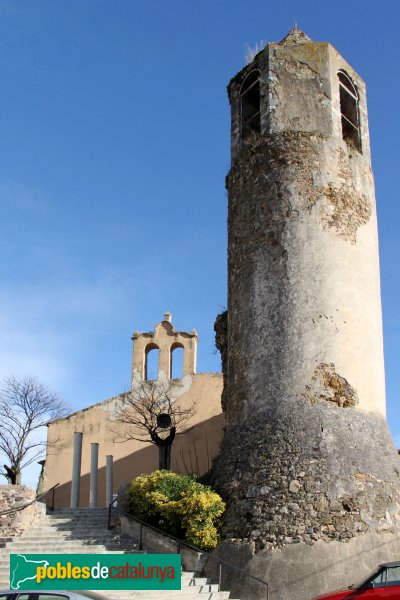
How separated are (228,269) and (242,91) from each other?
5044 mm

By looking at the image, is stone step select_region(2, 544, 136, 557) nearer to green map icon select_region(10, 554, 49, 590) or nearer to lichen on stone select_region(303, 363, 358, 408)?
green map icon select_region(10, 554, 49, 590)

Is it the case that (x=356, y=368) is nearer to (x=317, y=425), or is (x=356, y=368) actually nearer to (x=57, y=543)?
(x=317, y=425)

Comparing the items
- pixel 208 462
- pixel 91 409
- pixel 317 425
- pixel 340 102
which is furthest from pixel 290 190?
pixel 91 409

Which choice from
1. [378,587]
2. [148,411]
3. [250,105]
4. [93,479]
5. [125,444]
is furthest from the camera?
[125,444]

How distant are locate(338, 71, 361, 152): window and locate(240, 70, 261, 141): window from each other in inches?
85.0

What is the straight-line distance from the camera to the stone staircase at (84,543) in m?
12.5

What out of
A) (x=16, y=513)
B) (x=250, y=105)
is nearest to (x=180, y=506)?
(x=16, y=513)

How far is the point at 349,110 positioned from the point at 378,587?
1253cm

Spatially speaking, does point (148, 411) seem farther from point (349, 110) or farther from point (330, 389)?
point (349, 110)

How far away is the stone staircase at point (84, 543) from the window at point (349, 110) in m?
11.0

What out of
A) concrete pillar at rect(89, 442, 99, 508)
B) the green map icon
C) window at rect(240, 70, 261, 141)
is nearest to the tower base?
the green map icon

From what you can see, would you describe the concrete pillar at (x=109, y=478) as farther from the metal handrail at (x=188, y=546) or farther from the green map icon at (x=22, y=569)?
the green map icon at (x=22, y=569)

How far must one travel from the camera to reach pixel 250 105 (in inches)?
737

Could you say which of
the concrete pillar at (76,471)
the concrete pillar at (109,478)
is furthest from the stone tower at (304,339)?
the concrete pillar at (109,478)
